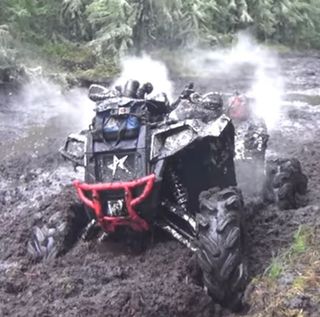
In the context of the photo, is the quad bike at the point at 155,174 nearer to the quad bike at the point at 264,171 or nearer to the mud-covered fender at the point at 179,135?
the mud-covered fender at the point at 179,135

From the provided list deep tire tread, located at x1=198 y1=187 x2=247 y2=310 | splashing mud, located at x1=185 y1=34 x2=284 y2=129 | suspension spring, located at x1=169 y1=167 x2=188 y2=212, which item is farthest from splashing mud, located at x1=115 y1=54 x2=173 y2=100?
deep tire tread, located at x1=198 y1=187 x2=247 y2=310

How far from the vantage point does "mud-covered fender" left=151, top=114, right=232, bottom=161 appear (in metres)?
5.84

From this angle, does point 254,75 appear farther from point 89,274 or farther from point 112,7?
point 89,274

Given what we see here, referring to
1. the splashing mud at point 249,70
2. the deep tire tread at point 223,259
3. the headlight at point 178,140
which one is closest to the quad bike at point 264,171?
the headlight at point 178,140

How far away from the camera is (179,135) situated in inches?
233

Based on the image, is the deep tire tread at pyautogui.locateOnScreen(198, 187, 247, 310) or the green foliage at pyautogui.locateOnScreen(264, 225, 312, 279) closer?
the deep tire tread at pyautogui.locateOnScreen(198, 187, 247, 310)

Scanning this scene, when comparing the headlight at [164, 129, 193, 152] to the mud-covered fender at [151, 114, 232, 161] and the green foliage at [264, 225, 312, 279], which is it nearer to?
the mud-covered fender at [151, 114, 232, 161]

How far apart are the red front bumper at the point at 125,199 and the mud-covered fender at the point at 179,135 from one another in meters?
0.28

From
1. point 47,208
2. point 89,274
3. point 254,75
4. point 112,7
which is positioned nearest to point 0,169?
point 47,208

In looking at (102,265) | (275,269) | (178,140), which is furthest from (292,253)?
(102,265)

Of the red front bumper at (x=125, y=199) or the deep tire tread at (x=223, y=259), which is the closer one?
the deep tire tread at (x=223, y=259)

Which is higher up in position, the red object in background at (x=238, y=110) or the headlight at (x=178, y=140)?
the headlight at (x=178, y=140)

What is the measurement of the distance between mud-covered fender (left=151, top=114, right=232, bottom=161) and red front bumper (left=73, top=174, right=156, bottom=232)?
28cm

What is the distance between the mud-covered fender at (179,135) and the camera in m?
5.84
